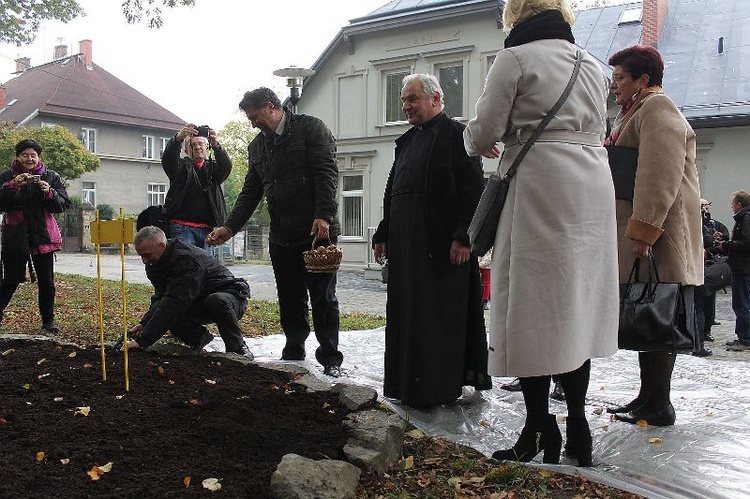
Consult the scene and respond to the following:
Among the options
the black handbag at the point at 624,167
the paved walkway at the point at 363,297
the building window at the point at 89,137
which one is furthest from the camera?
the building window at the point at 89,137

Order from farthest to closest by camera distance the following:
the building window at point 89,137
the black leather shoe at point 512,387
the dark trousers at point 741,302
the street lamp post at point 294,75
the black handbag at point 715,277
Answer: the building window at point 89,137 < the street lamp post at point 294,75 < the dark trousers at point 741,302 < the black handbag at point 715,277 < the black leather shoe at point 512,387

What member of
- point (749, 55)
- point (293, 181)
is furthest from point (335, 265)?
point (749, 55)

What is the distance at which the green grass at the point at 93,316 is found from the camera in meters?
6.95

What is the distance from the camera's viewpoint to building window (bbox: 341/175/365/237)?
21984 millimetres

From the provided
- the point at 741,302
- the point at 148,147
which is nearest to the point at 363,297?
the point at 741,302

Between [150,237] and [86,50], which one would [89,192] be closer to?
[86,50]

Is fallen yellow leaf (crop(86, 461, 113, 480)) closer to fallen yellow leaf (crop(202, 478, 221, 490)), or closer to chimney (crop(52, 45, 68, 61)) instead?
fallen yellow leaf (crop(202, 478, 221, 490))

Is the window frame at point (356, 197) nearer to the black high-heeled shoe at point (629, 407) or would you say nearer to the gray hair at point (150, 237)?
the gray hair at point (150, 237)

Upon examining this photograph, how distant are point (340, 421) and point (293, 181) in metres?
2.13

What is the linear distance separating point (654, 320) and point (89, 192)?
41089 mm

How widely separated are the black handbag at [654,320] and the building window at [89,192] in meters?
40.4

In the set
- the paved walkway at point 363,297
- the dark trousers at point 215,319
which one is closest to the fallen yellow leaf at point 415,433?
the dark trousers at point 215,319

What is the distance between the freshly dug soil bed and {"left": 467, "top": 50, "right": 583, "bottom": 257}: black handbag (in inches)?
41.3

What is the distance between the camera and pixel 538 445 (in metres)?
3.13
